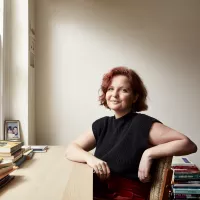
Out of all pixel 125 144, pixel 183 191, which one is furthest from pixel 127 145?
pixel 183 191

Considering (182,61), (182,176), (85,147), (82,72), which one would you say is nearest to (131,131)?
(85,147)

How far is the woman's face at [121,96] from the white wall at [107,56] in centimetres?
79

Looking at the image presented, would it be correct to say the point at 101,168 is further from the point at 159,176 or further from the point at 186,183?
the point at 186,183

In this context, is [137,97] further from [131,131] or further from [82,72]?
[82,72]

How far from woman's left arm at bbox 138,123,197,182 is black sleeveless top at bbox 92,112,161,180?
0.04m

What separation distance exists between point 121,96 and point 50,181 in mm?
558

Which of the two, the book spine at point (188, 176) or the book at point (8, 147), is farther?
the book spine at point (188, 176)

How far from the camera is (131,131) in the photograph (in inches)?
50.1

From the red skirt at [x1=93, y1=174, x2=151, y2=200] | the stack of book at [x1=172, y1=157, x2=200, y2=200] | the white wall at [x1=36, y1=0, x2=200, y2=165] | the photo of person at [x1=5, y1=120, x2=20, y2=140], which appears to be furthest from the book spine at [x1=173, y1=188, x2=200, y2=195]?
the photo of person at [x1=5, y1=120, x2=20, y2=140]

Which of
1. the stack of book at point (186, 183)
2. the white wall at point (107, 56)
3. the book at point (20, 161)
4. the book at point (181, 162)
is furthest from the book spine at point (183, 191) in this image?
the book at point (20, 161)

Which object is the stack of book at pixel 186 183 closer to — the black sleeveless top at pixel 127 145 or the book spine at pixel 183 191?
the book spine at pixel 183 191

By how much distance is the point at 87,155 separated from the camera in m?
1.32

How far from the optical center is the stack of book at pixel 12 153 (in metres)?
1.22

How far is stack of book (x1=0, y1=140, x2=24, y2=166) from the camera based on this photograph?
1.22 metres
